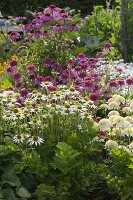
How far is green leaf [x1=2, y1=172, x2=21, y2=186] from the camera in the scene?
3.19m

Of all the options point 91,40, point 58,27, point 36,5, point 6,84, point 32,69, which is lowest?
point 36,5

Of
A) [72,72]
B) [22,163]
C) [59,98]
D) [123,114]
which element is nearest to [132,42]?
[72,72]

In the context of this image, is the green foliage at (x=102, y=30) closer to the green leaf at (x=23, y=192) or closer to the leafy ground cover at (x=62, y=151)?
the leafy ground cover at (x=62, y=151)

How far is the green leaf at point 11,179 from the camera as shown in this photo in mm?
3192

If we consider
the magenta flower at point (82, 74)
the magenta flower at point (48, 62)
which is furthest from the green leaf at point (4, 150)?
the magenta flower at point (48, 62)

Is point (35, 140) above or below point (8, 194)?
above

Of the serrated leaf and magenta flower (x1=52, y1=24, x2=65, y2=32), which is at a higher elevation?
magenta flower (x1=52, y1=24, x2=65, y2=32)

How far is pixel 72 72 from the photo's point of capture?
16.6 feet

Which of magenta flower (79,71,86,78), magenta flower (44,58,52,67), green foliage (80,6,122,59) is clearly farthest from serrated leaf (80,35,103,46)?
magenta flower (79,71,86,78)

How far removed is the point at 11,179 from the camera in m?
3.22

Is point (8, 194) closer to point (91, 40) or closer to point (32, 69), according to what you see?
point (32, 69)

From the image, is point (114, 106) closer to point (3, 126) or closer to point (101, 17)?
point (3, 126)

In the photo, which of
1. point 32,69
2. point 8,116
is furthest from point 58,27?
point 8,116

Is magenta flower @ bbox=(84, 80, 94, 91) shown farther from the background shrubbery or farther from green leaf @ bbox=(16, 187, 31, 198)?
the background shrubbery
